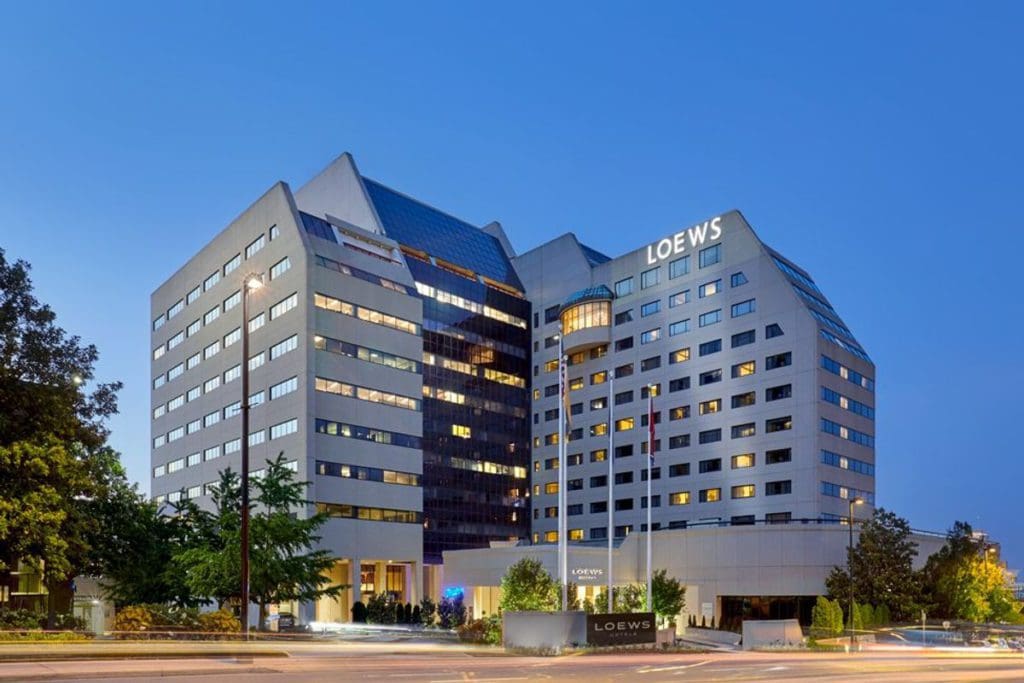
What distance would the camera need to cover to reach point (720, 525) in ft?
266

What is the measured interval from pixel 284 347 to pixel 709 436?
4454 centimetres

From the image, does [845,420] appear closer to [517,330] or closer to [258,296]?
[517,330]

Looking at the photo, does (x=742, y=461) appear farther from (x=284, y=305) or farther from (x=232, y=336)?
(x=232, y=336)

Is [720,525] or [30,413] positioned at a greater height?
[30,413]

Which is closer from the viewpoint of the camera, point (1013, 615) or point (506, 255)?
point (1013, 615)

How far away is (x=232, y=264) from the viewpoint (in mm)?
98250

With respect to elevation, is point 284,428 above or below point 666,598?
above

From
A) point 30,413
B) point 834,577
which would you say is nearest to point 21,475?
point 30,413

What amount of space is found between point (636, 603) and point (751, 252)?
47.6 metres

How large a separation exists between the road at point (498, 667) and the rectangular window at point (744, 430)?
47438mm

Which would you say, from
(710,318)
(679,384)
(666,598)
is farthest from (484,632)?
(710,318)

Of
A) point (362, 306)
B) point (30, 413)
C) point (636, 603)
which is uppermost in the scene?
point (362, 306)

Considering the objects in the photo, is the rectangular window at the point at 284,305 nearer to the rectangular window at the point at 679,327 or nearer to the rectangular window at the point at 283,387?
the rectangular window at the point at 283,387

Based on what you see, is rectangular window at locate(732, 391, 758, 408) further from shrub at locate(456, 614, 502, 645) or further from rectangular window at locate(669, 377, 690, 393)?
shrub at locate(456, 614, 502, 645)
